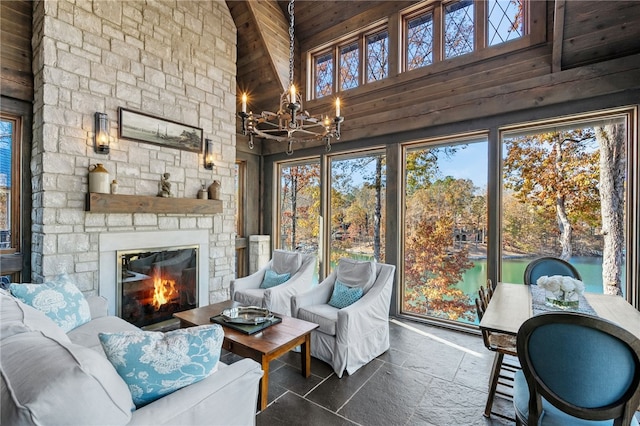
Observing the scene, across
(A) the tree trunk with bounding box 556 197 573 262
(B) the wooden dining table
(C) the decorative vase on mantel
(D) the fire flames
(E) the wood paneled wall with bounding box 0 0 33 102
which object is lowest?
(D) the fire flames

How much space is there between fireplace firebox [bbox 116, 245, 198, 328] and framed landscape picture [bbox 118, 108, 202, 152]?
141cm

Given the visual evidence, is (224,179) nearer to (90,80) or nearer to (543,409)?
(90,80)

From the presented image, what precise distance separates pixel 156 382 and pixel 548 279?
2.74m

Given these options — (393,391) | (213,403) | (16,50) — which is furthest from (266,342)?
(16,50)

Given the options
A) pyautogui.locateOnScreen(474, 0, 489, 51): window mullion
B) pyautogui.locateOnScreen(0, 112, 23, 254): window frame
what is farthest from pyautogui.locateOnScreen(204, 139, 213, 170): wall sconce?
pyautogui.locateOnScreen(474, 0, 489, 51): window mullion

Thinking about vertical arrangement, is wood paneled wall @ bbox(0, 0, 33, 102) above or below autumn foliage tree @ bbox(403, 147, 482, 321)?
above

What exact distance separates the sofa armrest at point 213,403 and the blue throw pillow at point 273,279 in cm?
249

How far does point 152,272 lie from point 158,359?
9.95 ft

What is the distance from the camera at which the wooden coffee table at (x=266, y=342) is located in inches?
89.7

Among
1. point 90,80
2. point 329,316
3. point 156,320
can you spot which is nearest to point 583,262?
point 329,316

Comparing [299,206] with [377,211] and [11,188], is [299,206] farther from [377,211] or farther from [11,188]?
[11,188]

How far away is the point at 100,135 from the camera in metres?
3.41

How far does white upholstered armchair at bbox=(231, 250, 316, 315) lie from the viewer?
144 inches

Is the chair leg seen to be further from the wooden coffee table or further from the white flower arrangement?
the wooden coffee table
